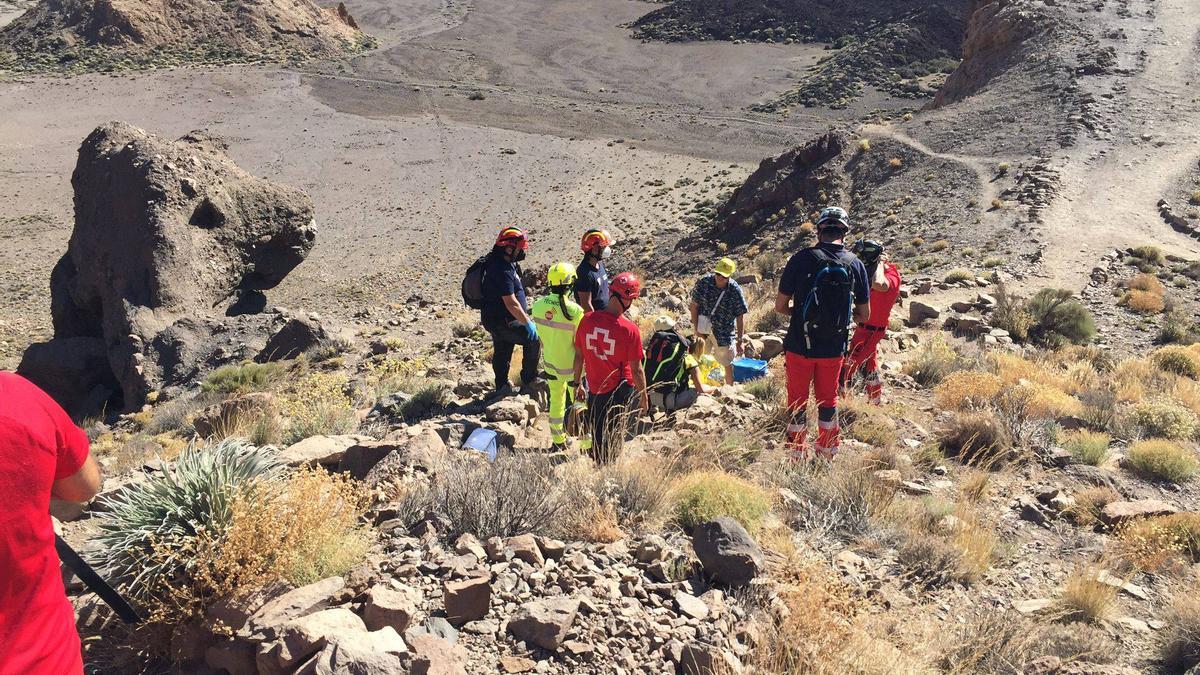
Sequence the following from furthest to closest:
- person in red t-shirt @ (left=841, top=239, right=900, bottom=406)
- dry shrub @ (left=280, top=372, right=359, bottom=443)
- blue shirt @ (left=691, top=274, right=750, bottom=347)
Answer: blue shirt @ (left=691, top=274, right=750, bottom=347) < person in red t-shirt @ (left=841, top=239, right=900, bottom=406) < dry shrub @ (left=280, top=372, right=359, bottom=443)

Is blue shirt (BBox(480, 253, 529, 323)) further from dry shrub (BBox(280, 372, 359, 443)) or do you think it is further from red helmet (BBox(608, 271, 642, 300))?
red helmet (BBox(608, 271, 642, 300))

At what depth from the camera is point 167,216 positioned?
47.5ft

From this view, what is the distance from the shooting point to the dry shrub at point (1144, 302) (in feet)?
40.8

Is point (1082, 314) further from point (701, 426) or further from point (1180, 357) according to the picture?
point (701, 426)

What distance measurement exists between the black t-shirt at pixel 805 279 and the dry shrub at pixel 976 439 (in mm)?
1576

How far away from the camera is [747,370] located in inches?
364

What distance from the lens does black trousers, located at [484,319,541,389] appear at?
27.2ft

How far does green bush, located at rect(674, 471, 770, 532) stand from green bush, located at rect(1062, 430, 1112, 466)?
3.30 metres

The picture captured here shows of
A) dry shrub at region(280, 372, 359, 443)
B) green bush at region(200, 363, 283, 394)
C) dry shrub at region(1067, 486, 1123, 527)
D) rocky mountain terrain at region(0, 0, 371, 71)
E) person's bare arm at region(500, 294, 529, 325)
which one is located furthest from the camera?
rocky mountain terrain at region(0, 0, 371, 71)

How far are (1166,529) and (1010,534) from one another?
886 millimetres

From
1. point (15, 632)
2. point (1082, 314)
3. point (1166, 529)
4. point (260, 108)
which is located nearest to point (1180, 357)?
point (1082, 314)

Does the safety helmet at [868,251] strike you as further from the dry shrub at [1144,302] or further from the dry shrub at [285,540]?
the dry shrub at [1144,302]

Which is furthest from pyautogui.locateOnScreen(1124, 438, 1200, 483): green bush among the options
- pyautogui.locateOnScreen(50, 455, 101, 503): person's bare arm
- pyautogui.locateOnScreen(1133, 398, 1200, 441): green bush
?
pyautogui.locateOnScreen(50, 455, 101, 503): person's bare arm

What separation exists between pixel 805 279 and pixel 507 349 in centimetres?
375
